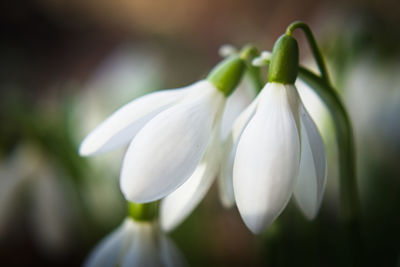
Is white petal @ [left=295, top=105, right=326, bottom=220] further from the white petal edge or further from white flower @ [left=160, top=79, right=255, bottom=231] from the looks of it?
the white petal edge

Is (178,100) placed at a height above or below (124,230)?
above

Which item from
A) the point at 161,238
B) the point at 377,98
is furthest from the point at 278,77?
the point at 377,98

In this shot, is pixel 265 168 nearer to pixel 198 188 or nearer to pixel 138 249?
pixel 198 188

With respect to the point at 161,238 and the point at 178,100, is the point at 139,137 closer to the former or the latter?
the point at 178,100

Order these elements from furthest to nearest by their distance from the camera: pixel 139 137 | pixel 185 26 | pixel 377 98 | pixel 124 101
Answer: pixel 185 26 < pixel 124 101 < pixel 377 98 < pixel 139 137

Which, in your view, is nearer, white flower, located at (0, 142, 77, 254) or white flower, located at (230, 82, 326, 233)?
white flower, located at (230, 82, 326, 233)

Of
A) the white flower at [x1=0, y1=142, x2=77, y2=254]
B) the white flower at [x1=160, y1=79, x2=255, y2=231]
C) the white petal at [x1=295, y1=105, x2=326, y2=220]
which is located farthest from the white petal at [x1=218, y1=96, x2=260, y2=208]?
the white flower at [x1=0, y1=142, x2=77, y2=254]
